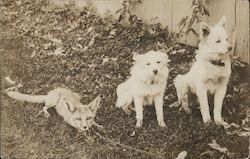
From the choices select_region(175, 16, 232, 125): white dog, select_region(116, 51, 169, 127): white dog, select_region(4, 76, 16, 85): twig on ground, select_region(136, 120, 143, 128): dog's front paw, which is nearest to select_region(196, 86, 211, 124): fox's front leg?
select_region(175, 16, 232, 125): white dog

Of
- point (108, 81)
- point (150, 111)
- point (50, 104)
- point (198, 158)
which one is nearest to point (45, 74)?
point (50, 104)

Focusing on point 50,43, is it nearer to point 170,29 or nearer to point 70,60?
point 70,60

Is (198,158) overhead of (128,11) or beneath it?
beneath

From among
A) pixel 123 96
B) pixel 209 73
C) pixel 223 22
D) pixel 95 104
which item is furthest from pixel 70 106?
pixel 223 22

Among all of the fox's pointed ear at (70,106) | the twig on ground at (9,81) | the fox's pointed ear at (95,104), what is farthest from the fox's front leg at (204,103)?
the twig on ground at (9,81)

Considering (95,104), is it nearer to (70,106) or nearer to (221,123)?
(70,106)

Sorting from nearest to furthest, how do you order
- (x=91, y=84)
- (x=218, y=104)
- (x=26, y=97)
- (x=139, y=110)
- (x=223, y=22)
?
(x=223, y=22), (x=218, y=104), (x=139, y=110), (x=91, y=84), (x=26, y=97)

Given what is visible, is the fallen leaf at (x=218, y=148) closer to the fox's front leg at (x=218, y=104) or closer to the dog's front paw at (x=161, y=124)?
the fox's front leg at (x=218, y=104)
